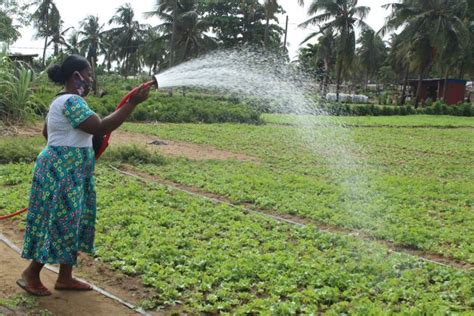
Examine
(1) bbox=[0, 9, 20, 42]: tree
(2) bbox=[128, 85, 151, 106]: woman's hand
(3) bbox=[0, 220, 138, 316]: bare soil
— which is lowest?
(3) bbox=[0, 220, 138, 316]: bare soil

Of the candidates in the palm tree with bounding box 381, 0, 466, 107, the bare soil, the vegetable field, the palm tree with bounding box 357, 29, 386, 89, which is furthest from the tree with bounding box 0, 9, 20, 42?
the palm tree with bounding box 381, 0, 466, 107

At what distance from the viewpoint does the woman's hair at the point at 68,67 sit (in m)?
3.90

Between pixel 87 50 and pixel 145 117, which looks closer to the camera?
pixel 145 117

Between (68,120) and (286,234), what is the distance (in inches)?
117

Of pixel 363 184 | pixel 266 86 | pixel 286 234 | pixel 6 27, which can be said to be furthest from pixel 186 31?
pixel 286 234

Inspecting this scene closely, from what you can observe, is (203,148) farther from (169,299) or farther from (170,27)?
(170,27)

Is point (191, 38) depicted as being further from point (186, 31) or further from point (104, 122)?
point (104, 122)

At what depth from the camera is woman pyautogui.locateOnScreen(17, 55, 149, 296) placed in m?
3.73

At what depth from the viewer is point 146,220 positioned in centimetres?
602

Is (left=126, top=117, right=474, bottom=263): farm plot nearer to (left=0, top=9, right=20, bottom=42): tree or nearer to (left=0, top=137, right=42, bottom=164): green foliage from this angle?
(left=0, top=137, right=42, bottom=164): green foliage

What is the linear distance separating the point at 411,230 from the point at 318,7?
32.5m

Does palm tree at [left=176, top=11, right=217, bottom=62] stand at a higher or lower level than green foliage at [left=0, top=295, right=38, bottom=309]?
higher

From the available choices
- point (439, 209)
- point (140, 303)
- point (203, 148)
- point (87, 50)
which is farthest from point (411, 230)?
point (87, 50)

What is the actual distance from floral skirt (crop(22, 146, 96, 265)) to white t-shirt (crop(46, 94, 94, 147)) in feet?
0.17
